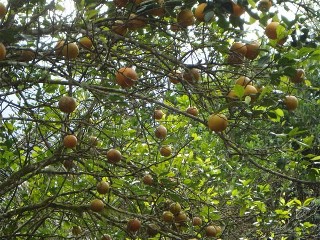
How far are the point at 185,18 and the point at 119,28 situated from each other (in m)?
0.30

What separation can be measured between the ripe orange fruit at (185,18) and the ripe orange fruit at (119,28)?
9.9 inches

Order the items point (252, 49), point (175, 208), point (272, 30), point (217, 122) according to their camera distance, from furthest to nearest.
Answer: point (175, 208) → point (252, 49) → point (272, 30) → point (217, 122)

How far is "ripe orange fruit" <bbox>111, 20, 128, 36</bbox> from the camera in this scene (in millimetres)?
2379

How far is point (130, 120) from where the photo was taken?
4.59 meters

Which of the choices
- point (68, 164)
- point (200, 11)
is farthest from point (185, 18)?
point (68, 164)

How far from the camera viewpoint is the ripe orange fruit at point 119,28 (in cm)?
Result: 238

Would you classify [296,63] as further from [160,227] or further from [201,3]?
[160,227]

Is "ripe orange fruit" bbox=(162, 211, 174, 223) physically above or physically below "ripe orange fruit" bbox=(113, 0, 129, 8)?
below

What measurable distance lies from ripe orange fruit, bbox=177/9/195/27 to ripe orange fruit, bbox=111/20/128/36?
9.9 inches

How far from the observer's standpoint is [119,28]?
239 centimetres

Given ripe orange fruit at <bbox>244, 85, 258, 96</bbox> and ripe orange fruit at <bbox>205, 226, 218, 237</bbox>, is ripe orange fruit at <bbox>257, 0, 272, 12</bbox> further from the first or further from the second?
ripe orange fruit at <bbox>205, 226, 218, 237</bbox>

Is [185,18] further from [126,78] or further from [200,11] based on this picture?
[126,78]

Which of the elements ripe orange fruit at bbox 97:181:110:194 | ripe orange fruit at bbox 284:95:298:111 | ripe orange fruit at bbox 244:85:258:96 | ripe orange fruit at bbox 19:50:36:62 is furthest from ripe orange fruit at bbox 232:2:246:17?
ripe orange fruit at bbox 97:181:110:194

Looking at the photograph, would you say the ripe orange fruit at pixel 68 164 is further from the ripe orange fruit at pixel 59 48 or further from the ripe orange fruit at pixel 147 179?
the ripe orange fruit at pixel 59 48
